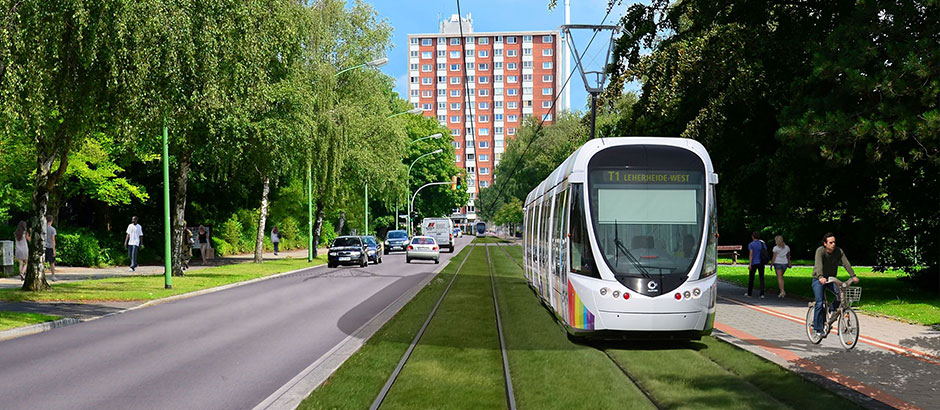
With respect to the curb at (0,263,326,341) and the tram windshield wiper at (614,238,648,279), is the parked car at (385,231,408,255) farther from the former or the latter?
the tram windshield wiper at (614,238,648,279)

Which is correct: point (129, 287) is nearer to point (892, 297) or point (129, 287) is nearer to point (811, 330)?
point (811, 330)

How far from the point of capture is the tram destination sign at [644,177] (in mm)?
12508

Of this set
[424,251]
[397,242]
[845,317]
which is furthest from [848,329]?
[397,242]

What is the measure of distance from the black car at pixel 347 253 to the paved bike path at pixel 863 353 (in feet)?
76.5

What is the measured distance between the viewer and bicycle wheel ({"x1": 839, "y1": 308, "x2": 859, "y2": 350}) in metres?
11.5

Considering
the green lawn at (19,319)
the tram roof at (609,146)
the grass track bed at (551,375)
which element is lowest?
the grass track bed at (551,375)

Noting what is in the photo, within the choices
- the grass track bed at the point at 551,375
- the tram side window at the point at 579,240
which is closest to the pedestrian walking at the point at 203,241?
the grass track bed at the point at 551,375

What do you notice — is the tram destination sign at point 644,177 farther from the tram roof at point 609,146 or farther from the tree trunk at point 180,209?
the tree trunk at point 180,209

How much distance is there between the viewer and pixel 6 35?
522 inches

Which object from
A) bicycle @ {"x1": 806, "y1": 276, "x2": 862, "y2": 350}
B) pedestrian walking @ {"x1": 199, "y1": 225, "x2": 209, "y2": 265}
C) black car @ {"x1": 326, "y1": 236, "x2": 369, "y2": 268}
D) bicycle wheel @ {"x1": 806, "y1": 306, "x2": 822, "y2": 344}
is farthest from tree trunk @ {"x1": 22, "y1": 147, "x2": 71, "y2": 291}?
pedestrian walking @ {"x1": 199, "y1": 225, "x2": 209, "y2": 265}

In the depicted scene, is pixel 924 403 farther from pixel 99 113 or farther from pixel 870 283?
pixel 870 283

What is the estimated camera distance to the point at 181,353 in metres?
11.6

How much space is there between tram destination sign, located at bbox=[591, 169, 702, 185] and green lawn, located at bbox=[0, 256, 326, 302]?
12.4 meters

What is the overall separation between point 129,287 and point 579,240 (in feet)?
51.2
